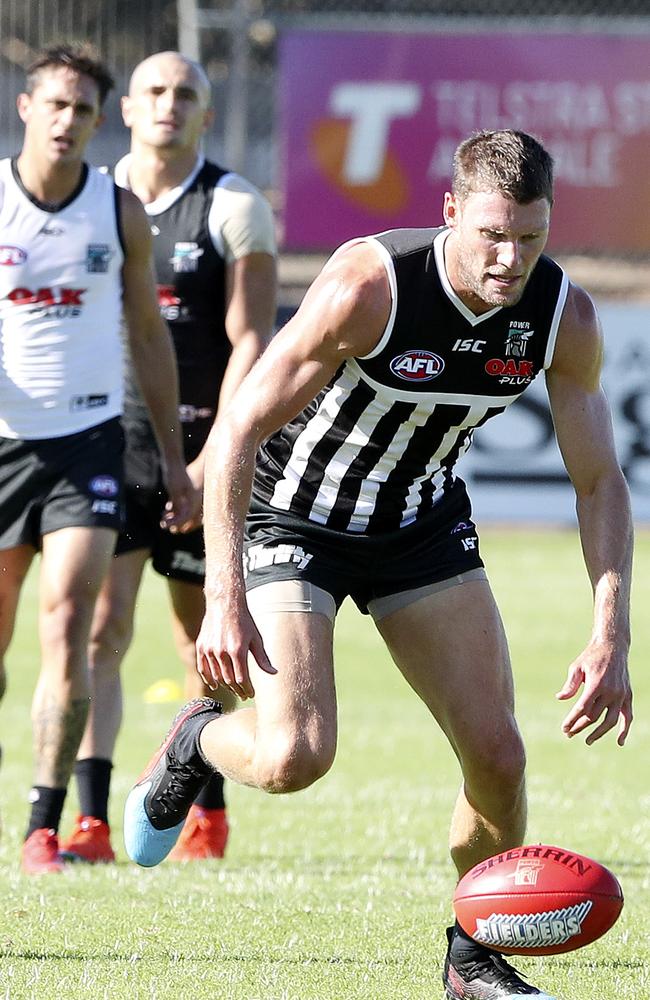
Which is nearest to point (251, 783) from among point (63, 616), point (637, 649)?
point (63, 616)

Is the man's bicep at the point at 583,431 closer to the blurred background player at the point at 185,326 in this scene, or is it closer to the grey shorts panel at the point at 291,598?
the grey shorts panel at the point at 291,598

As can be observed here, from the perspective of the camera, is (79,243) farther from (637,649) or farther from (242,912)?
(637,649)

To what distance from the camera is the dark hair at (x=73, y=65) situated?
634 centimetres

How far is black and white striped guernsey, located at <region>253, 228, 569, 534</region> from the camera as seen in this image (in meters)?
4.61

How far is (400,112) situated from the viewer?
1764 cm

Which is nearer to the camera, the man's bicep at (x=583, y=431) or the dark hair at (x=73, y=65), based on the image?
the man's bicep at (x=583, y=431)

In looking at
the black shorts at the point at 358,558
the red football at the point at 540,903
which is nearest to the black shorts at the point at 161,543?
the black shorts at the point at 358,558

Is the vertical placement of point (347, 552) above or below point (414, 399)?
below

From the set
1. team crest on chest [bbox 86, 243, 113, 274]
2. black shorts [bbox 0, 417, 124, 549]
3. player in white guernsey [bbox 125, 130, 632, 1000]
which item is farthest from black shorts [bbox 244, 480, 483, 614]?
team crest on chest [bbox 86, 243, 113, 274]

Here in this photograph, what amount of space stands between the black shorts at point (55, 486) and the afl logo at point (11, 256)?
25.9 inches

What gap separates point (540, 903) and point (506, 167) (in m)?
1.86

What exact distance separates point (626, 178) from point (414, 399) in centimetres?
1377

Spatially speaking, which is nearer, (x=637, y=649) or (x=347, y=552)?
(x=347, y=552)

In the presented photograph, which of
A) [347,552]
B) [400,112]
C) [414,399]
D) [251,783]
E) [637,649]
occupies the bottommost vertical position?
[637,649]
